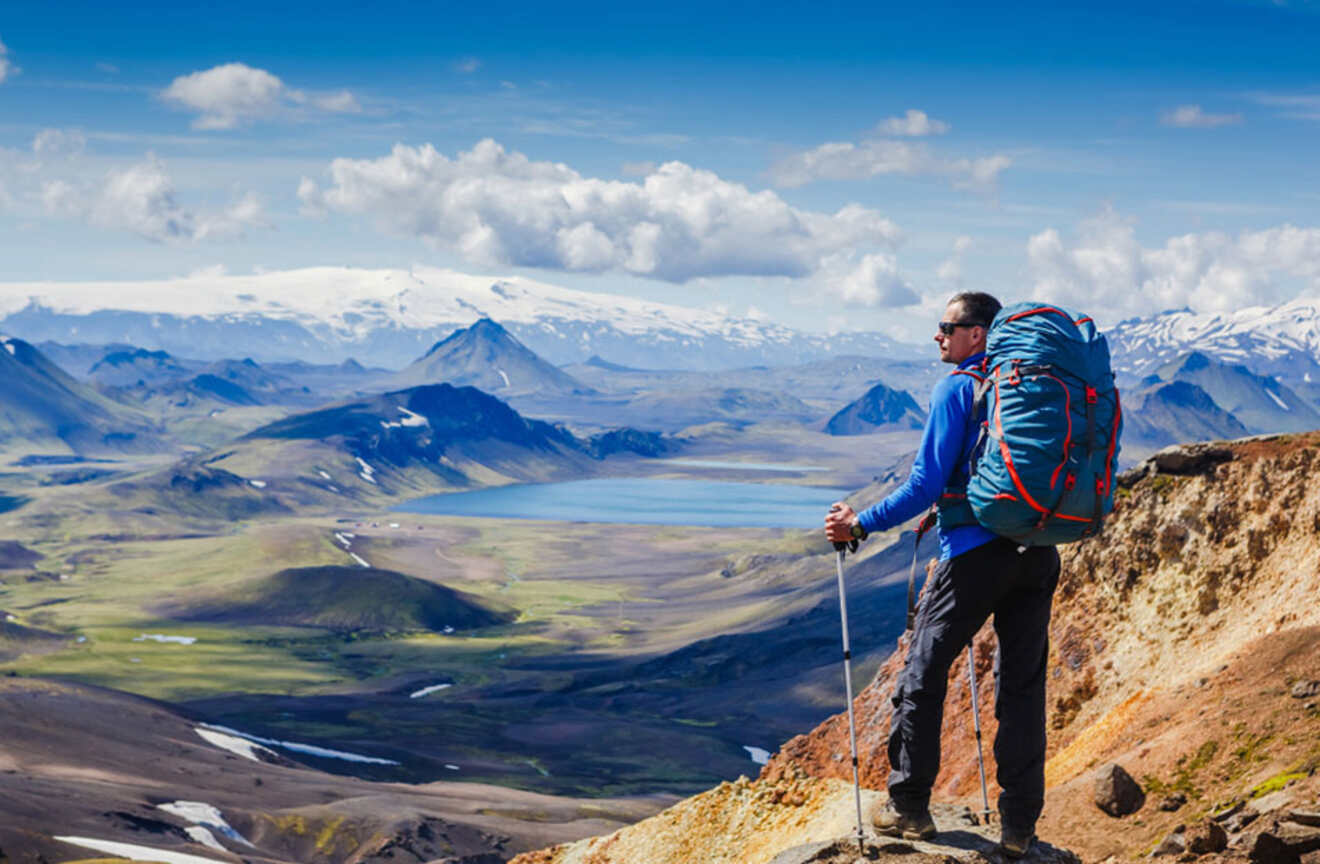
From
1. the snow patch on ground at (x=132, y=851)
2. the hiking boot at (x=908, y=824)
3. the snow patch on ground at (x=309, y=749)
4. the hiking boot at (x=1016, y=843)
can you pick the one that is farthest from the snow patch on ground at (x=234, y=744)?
the hiking boot at (x=1016, y=843)

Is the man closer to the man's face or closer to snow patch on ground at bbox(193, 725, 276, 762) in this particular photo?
the man's face

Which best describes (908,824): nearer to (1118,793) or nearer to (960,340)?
(960,340)

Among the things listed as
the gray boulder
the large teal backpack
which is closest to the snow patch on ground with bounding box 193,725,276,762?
the gray boulder

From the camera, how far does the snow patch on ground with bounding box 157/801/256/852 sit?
12169 centimetres

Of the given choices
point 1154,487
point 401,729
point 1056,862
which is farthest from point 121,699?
point 1056,862

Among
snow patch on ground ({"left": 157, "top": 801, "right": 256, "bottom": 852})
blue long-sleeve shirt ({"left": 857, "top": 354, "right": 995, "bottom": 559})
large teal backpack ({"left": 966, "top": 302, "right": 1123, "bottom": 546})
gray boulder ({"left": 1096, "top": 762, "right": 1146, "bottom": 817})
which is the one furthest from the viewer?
snow patch on ground ({"left": 157, "top": 801, "right": 256, "bottom": 852})

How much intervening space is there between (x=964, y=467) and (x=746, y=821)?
11003 mm

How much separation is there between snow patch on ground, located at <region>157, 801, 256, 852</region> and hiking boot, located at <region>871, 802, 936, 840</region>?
393 feet

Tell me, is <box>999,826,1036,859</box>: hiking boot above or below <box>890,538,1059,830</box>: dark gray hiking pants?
below

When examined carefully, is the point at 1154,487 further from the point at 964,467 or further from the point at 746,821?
the point at 964,467

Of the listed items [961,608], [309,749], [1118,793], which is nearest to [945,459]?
[961,608]

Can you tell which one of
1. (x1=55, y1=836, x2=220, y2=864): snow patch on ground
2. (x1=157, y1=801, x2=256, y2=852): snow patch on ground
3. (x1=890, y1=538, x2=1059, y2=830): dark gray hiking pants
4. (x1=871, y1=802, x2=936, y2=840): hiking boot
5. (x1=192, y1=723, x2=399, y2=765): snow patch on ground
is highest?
(x1=890, y1=538, x2=1059, y2=830): dark gray hiking pants

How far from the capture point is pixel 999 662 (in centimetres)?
1241

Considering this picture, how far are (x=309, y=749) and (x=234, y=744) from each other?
12.8m
